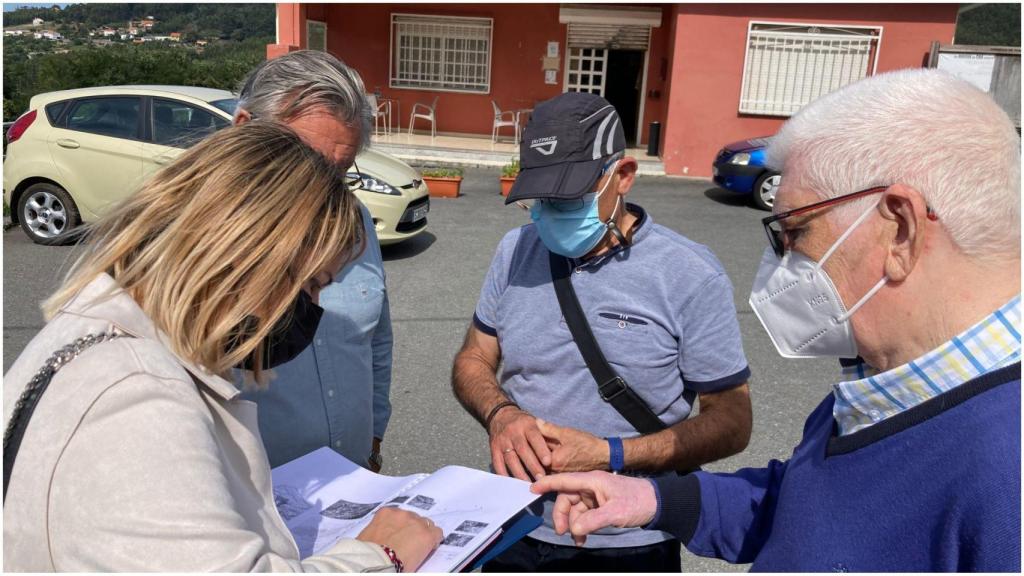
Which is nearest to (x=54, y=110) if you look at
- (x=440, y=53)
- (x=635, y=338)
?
(x=635, y=338)

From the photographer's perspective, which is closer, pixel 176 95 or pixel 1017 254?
pixel 1017 254

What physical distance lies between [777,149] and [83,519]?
132 centimetres

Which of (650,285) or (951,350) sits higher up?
(951,350)

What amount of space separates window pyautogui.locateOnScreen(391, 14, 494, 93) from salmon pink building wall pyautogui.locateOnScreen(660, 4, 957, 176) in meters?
4.60

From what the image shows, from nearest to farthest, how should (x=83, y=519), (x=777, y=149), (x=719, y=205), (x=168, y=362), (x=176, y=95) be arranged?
1. (x=83, y=519)
2. (x=168, y=362)
3. (x=777, y=149)
4. (x=176, y=95)
5. (x=719, y=205)

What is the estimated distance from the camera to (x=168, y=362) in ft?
3.98

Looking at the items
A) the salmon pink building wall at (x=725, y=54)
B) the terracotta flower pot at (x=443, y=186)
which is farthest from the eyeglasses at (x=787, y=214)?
the salmon pink building wall at (x=725, y=54)

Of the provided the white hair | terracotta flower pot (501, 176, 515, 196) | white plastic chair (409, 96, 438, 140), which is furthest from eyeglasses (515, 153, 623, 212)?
white plastic chair (409, 96, 438, 140)

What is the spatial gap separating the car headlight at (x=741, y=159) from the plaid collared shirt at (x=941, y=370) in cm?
1145

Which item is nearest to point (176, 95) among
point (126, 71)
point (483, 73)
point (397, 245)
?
point (397, 245)

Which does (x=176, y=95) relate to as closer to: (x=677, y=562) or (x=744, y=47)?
(x=677, y=562)

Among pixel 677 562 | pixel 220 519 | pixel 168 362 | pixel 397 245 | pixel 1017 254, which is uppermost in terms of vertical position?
pixel 1017 254

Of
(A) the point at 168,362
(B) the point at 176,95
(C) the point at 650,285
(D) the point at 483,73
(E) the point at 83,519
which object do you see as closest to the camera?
(E) the point at 83,519

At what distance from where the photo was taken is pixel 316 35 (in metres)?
16.8
